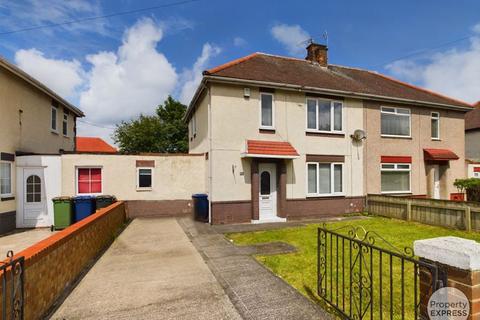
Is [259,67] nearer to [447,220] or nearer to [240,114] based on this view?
[240,114]

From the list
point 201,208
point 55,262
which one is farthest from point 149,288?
point 201,208

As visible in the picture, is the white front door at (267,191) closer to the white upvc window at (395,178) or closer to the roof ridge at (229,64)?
the roof ridge at (229,64)

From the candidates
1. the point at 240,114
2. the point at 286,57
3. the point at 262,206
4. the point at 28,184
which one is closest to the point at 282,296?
the point at 262,206

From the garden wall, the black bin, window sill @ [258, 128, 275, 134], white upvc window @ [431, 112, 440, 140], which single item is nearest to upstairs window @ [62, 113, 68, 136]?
the black bin

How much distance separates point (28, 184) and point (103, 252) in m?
6.83

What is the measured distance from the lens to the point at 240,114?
37.9ft

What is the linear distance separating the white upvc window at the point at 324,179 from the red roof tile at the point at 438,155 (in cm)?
561

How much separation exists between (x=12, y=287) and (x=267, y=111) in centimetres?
1042

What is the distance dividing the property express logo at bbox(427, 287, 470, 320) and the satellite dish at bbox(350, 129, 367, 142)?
11.7 metres

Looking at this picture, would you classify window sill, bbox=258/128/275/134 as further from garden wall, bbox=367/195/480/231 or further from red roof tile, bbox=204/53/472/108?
garden wall, bbox=367/195/480/231

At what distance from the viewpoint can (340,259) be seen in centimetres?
651

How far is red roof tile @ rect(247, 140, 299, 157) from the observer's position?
36.6 ft

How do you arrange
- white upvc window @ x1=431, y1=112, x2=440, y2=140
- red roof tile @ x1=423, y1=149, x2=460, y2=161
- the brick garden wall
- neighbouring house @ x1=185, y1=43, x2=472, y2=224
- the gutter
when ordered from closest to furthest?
the brick garden wall → the gutter → neighbouring house @ x1=185, y1=43, x2=472, y2=224 → red roof tile @ x1=423, y1=149, x2=460, y2=161 → white upvc window @ x1=431, y1=112, x2=440, y2=140

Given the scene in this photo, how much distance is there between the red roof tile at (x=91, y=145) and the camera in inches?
1505
